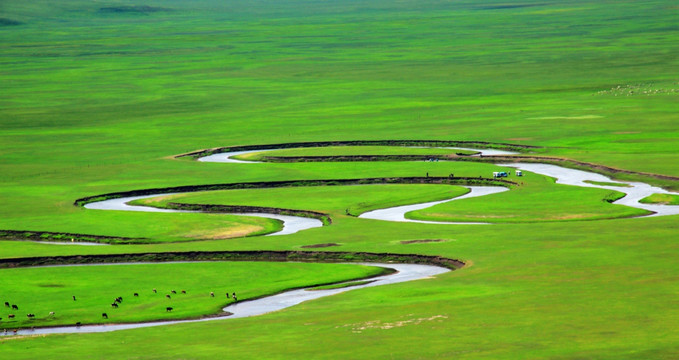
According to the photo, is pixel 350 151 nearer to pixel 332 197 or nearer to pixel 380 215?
pixel 332 197

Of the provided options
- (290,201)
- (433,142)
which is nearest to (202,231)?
(290,201)

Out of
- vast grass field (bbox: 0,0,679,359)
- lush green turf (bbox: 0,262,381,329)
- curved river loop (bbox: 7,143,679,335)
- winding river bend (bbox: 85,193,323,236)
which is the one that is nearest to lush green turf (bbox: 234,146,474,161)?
vast grass field (bbox: 0,0,679,359)

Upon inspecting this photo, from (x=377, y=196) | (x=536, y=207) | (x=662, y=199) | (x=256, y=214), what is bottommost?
(x=256, y=214)

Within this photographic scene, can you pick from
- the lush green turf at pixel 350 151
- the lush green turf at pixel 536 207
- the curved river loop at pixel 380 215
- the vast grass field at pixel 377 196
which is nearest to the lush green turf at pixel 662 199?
the curved river loop at pixel 380 215

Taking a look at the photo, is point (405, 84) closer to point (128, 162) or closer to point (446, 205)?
point (128, 162)

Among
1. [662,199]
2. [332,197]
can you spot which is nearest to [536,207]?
[662,199]
